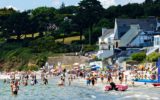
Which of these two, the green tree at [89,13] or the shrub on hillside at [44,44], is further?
the green tree at [89,13]

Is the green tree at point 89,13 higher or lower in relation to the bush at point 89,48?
higher

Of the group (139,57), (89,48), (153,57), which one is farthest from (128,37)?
(153,57)

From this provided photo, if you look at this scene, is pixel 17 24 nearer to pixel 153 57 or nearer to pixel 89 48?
pixel 89 48

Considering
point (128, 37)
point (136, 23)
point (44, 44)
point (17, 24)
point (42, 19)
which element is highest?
point (42, 19)

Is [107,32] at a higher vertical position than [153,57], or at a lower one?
higher

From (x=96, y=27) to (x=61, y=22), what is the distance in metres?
10.6

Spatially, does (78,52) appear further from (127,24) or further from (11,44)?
(11,44)

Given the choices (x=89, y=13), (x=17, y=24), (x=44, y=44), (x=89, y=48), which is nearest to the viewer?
(x=89, y=48)

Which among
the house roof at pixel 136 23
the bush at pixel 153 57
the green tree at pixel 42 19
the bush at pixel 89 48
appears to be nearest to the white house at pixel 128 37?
the house roof at pixel 136 23

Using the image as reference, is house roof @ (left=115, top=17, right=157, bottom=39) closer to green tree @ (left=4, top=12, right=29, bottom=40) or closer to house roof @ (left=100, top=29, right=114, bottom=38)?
house roof @ (left=100, top=29, right=114, bottom=38)

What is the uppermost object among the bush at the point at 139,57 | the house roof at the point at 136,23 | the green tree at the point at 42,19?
the green tree at the point at 42,19

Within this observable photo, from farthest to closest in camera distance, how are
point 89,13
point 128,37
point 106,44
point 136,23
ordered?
point 89,13 → point 106,44 → point 136,23 → point 128,37

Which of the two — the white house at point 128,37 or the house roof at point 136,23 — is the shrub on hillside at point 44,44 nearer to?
the white house at point 128,37

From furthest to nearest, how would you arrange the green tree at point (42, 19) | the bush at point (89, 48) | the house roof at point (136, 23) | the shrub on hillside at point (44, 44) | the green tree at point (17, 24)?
the green tree at point (17, 24) → the green tree at point (42, 19) → the shrub on hillside at point (44, 44) → the bush at point (89, 48) → the house roof at point (136, 23)
